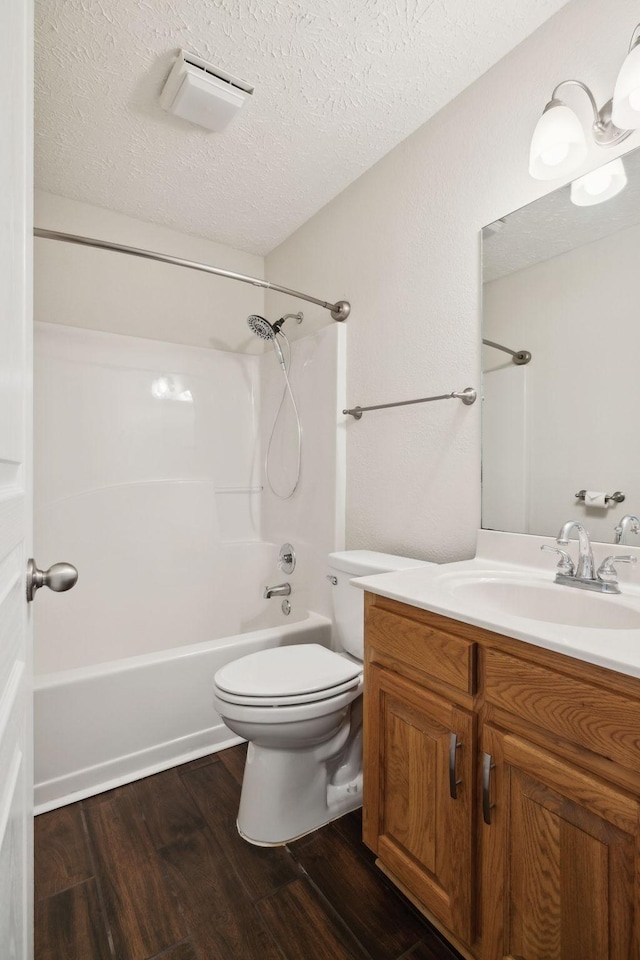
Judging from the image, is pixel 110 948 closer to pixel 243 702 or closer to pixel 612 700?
pixel 243 702

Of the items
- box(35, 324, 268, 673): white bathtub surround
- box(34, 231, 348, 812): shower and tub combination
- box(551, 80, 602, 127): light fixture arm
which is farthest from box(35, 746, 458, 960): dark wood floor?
box(551, 80, 602, 127): light fixture arm

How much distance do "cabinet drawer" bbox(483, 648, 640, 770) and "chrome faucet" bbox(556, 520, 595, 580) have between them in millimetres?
394

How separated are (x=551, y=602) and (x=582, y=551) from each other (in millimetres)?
147

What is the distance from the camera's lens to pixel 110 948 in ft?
3.49

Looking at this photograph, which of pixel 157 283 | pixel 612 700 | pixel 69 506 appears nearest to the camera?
pixel 612 700

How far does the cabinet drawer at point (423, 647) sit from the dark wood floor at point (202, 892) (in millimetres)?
612

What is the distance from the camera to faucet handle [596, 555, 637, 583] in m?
1.10

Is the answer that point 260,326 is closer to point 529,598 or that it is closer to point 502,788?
point 529,598

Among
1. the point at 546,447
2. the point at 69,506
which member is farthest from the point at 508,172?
the point at 69,506

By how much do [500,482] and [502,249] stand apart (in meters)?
0.71

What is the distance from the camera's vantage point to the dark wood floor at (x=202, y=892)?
1067 mm

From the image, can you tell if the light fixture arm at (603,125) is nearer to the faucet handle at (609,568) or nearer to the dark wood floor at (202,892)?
the faucet handle at (609,568)

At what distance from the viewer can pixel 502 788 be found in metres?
0.90

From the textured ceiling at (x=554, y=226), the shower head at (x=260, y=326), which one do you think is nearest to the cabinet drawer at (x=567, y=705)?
the textured ceiling at (x=554, y=226)
